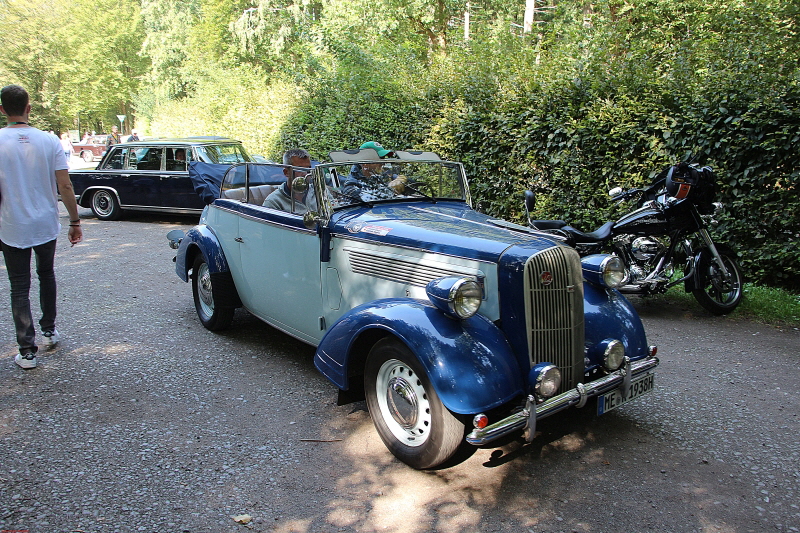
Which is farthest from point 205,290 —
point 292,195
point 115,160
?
point 115,160

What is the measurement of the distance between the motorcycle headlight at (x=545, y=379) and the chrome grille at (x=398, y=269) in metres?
0.67

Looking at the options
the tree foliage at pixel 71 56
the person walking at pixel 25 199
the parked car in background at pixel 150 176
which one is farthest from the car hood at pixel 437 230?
the tree foliage at pixel 71 56

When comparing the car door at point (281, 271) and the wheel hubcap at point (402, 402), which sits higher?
the car door at point (281, 271)

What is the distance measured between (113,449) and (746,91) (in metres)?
7.30

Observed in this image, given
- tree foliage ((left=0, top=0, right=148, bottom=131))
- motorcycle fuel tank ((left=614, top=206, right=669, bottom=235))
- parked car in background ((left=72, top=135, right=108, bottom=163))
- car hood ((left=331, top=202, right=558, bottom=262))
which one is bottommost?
motorcycle fuel tank ((left=614, top=206, right=669, bottom=235))

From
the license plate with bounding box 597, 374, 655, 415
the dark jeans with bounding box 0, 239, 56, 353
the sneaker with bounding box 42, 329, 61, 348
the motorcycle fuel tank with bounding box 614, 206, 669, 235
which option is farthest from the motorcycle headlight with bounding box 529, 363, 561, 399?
the sneaker with bounding box 42, 329, 61, 348

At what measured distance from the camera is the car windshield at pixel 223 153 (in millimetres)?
12625

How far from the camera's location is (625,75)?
8266 mm

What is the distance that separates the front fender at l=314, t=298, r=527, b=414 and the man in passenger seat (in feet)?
4.68

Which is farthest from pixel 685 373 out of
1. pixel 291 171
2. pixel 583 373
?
pixel 291 171

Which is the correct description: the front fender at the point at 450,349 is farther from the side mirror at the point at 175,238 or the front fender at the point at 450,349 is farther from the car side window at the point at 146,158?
the car side window at the point at 146,158

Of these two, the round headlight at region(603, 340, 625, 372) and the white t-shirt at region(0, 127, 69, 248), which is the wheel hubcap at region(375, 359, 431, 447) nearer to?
the round headlight at region(603, 340, 625, 372)

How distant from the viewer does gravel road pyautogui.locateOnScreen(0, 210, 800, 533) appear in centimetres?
306

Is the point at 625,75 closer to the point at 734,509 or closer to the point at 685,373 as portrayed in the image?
the point at 685,373
